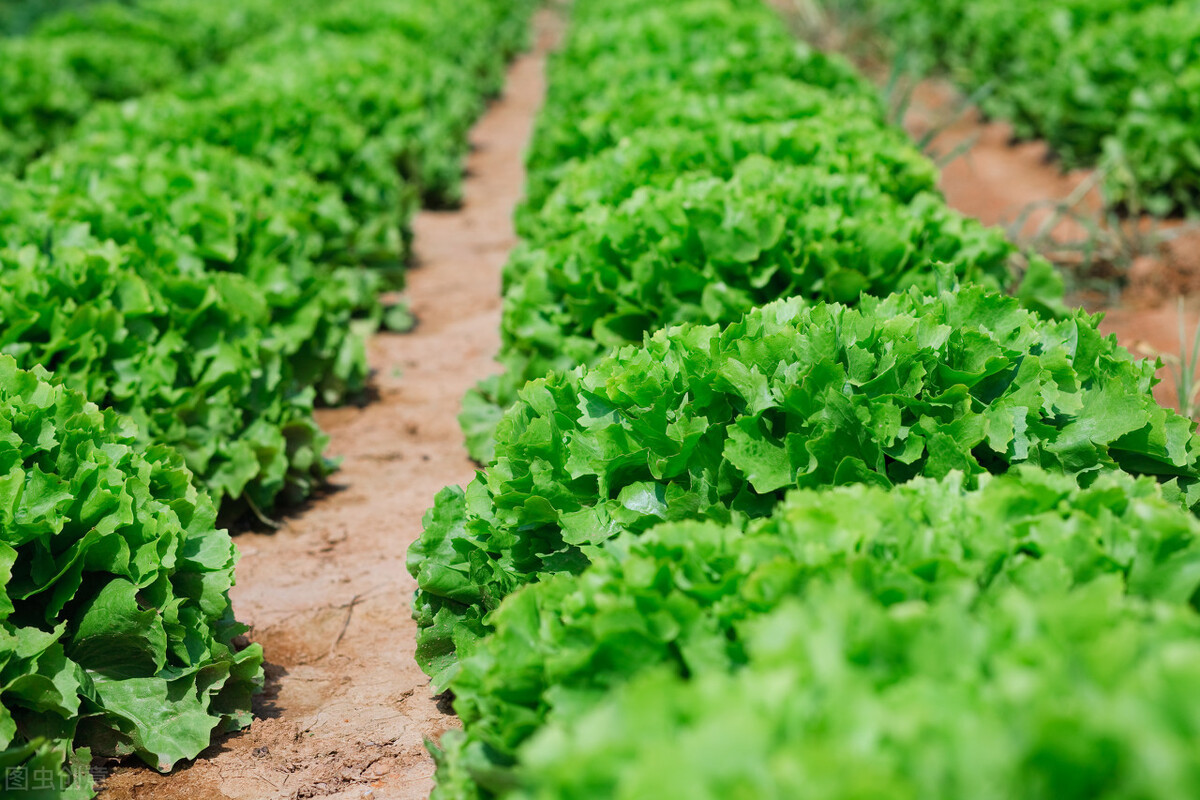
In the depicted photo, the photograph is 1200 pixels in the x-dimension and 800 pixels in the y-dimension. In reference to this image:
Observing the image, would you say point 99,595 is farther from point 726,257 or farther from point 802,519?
point 726,257

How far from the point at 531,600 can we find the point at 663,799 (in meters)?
1.15

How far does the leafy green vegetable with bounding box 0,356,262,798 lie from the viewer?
3.29 meters

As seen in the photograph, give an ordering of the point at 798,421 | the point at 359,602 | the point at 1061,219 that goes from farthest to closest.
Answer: the point at 1061,219
the point at 359,602
the point at 798,421

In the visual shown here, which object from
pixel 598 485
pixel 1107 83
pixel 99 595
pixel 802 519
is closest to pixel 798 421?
pixel 598 485

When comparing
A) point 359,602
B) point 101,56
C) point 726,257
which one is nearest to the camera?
point 726,257

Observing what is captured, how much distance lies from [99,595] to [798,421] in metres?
2.22

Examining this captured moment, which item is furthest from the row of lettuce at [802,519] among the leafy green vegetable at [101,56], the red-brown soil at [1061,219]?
the leafy green vegetable at [101,56]

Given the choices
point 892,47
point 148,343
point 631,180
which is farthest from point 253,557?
point 892,47

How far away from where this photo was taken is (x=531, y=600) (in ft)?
8.63

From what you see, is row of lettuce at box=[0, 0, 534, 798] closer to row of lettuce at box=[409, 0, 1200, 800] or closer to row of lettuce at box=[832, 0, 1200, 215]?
row of lettuce at box=[409, 0, 1200, 800]

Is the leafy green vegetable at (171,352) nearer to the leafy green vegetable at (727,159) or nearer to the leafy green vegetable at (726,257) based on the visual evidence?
the leafy green vegetable at (726,257)

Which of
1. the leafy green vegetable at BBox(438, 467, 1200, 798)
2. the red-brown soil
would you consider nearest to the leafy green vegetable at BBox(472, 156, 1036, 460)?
the red-brown soil

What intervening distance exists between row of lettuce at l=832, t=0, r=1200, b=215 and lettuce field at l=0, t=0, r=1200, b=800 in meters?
0.41

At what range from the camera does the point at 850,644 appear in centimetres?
188
